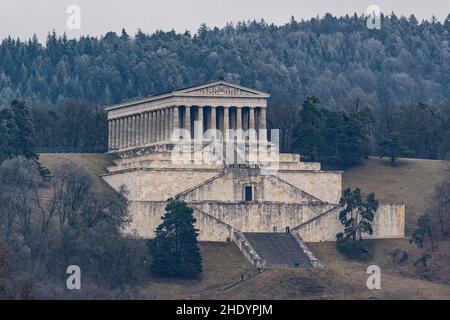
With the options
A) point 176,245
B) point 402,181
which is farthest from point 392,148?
point 176,245

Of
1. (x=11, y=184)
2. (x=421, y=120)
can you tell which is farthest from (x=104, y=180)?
(x=421, y=120)

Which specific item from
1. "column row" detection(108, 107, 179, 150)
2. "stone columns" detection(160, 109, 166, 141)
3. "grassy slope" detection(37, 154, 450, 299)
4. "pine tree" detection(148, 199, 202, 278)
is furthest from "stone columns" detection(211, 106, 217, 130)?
"pine tree" detection(148, 199, 202, 278)

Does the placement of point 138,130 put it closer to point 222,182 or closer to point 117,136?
point 117,136

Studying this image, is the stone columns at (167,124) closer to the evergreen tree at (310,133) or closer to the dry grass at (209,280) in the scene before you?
the evergreen tree at (310,133)

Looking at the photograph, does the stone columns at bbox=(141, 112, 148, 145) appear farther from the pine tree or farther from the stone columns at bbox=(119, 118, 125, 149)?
the pine tree

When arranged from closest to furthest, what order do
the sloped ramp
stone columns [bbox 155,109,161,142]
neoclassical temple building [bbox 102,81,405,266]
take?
the sloped ramp
neoclassical temple building [bbox 102,81,405,266]
stone columns [bbox 155,109,161,142]

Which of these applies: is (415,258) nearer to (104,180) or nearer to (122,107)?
(104,180)
